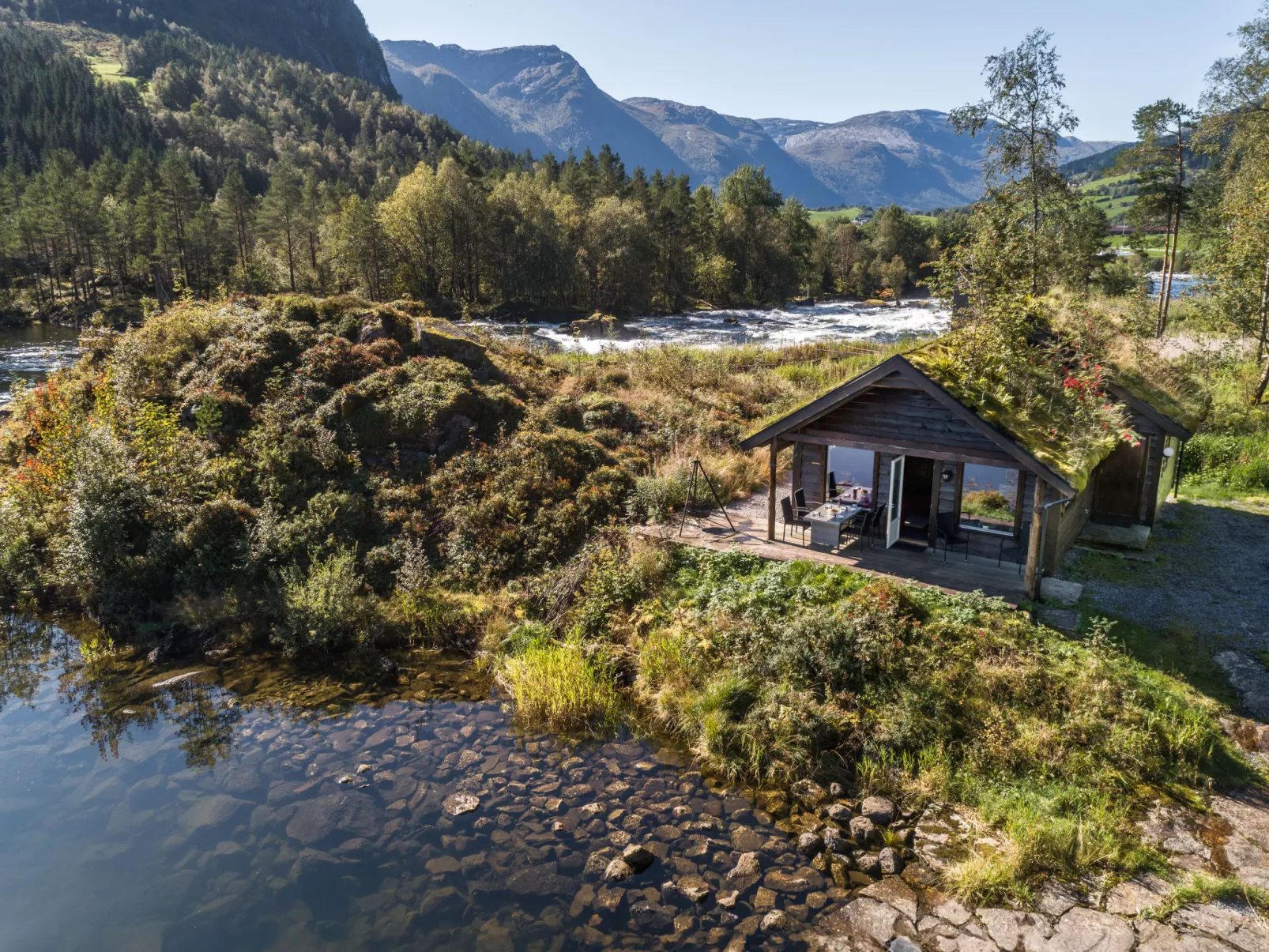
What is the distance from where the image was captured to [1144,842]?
9352mm

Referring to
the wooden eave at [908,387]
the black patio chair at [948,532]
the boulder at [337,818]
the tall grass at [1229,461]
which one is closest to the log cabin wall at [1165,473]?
the tall grass at [1229,461]

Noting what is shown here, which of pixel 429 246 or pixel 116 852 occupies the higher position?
pixel 429 246

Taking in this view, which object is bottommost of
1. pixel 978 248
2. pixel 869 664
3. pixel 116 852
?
pixel 116 852

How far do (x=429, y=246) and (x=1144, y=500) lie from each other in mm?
53451

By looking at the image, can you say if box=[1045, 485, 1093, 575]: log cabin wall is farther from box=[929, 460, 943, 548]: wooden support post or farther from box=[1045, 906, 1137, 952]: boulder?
box=[1045, 906, 1137, 952]: boulder

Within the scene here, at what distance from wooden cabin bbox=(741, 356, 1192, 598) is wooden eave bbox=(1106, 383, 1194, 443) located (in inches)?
1.0

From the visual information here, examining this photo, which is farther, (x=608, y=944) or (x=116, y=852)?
(x=116, y=852)

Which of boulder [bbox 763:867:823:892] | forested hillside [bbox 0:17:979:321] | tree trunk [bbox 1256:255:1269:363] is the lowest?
boulder [bbox 763:867:823:892]

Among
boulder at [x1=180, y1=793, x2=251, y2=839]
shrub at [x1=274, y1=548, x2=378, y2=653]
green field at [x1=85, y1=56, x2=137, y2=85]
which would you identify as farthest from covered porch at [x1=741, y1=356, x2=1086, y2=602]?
green field at [x1=85, y1=56, x2=137, y2=85]

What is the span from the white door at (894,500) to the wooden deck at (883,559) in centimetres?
32

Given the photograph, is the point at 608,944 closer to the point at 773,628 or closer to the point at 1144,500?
the point at 773,628

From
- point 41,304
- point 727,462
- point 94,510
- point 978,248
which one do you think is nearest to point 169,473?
point 94,510

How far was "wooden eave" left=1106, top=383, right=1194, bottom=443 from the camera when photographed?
1650 cm

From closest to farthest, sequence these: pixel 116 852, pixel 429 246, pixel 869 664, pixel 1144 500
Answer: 1. pixel 116 852
2. pixel 869 664
3. pixel 1144 500
4. pixel 429 246
